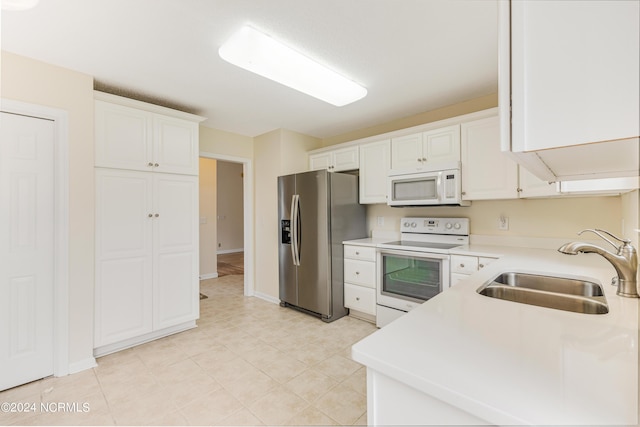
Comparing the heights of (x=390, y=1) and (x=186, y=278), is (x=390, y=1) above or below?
above

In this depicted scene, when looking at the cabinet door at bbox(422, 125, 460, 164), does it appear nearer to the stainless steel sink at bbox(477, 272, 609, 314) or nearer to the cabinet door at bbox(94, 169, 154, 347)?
→ the stainless steel sink at bbox(477, 272, 609, 314)

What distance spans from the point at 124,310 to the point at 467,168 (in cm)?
336

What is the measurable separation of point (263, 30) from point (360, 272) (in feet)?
7.88

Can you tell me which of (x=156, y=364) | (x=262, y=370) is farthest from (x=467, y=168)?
(x=156, y=364)

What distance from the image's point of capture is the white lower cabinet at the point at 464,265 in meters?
2.27

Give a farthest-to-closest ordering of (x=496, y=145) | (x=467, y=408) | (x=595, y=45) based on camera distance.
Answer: (x=496, y=145) < (x=467, y=408) < (x=595, y=45)

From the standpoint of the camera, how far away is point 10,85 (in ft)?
6.32

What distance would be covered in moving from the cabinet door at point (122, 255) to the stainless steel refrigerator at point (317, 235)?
1485 mm

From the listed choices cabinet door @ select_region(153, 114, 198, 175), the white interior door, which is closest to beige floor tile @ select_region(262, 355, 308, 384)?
the white interior door

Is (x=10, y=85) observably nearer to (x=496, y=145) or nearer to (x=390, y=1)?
(x=390, y=1)

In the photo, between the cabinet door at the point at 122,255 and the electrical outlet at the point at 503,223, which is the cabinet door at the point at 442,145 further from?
the cabinet door at the point at 122,255

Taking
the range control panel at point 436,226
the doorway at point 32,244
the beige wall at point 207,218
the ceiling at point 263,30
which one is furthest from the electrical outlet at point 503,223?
the beige wall at point 207,218

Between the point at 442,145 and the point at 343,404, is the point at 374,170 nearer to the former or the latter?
the point at 442,145

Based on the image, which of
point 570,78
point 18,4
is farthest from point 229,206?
point 570,78
